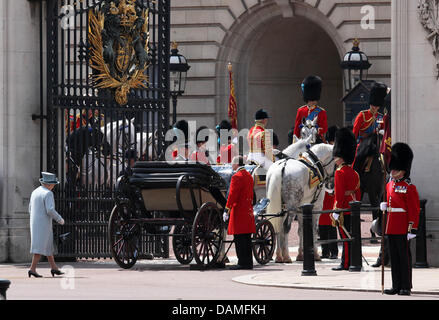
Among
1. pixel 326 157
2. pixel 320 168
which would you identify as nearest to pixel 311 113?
pixel 326 157

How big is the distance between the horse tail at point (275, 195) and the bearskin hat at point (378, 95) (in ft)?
7.63

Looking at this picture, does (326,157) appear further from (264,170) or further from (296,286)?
(296,286)

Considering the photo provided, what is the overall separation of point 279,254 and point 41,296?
542 centimetres

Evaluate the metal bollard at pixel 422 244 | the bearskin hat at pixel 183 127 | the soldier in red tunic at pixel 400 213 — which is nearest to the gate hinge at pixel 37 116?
the bearskin hat at pixel 183 127

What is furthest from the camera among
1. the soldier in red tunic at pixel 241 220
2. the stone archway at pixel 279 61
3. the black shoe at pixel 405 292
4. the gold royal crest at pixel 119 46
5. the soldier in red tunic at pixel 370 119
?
the stone archway at pixel 279 61

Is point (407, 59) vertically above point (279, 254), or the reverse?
point (407, 59)

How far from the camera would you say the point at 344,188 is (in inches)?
665

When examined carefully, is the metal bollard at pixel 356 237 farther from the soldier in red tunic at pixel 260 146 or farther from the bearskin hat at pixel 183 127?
the bearskin hat at pixel 183 127

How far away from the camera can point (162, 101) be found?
19.6m

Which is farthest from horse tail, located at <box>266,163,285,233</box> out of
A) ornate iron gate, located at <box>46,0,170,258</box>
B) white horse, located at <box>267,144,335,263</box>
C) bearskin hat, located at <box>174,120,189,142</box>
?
bearskin hat, located at <box>174,120,189,142</box>

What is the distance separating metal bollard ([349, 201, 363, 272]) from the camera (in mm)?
16172

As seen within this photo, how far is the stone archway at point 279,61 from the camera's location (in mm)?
32688
